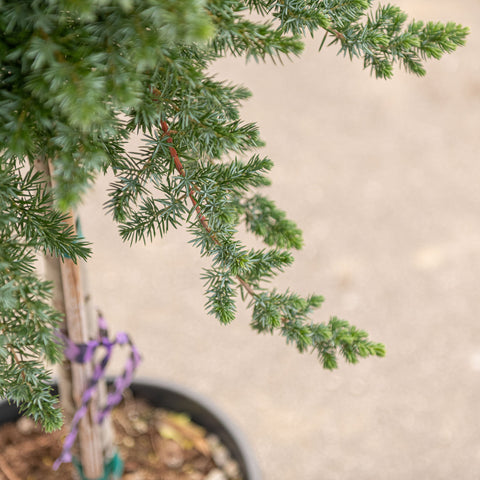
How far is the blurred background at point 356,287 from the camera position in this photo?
1330 mm

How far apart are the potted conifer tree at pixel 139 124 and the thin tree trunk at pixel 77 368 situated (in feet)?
0.35

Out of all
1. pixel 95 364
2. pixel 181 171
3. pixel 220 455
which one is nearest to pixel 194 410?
pixel 220 455

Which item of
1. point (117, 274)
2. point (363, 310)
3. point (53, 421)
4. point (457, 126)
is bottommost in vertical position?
point (53, 421)

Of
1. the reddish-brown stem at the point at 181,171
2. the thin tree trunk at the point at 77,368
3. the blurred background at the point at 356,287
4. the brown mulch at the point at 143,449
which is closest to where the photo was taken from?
the reddish-brown stem at the point at 181,171

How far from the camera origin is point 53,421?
0.50m

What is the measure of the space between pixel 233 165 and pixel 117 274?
4.22 feet

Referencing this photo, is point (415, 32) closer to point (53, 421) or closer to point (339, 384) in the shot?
A: point (53, 421)

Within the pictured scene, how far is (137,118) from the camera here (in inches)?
17.2

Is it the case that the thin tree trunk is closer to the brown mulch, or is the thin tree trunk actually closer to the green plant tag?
the green plant tag

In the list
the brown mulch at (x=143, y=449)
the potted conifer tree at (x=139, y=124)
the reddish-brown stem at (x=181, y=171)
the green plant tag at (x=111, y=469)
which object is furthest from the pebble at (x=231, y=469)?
the reddish-brown stem at (x=181, y=171)

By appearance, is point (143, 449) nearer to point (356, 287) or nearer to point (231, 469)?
point (231, 469)

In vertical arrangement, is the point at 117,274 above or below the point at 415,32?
above

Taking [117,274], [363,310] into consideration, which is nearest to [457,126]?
[363,310]

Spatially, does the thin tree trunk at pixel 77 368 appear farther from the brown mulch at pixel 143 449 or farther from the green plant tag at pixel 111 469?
the brown mulch at pixel 143 449
